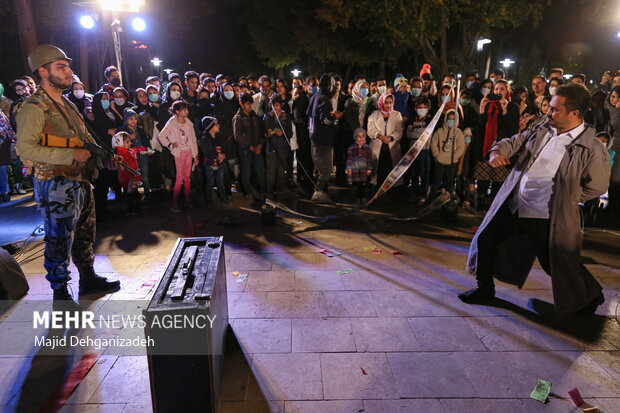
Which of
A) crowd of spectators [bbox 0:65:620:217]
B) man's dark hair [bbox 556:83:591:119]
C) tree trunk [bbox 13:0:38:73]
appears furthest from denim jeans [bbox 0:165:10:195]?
man's dark hair [bbox 556:83:591:119]

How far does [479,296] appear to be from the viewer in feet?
15.2

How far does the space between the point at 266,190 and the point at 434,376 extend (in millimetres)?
6575

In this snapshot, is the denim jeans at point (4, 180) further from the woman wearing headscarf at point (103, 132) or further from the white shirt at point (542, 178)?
the white shirt at point (542, 178)

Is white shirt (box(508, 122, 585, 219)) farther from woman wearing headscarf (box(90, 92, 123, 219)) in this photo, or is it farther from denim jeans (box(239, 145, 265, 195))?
woman wearing headscarf (box(90, 92, 123, 219))

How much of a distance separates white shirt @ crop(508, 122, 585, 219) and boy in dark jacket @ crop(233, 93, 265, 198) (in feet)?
18.6

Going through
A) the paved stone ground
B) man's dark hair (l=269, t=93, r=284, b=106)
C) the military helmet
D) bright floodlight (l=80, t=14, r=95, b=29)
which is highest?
bright floodlight (l=80, t=14, r=95, b=29)

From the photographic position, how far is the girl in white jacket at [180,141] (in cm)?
812

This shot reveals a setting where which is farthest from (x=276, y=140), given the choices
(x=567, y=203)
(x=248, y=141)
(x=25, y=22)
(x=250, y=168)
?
(x=25, y=22)

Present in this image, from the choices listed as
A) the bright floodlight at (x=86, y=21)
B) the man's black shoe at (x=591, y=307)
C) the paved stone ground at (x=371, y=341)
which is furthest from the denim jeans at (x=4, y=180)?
the man's black shoe at (x=591, y=307)

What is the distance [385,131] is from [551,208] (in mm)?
5117

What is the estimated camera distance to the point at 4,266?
15.3 ft

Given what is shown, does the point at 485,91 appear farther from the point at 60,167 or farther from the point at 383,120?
the point at 60,167

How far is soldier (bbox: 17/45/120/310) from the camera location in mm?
3928

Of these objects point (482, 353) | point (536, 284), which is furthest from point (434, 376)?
point (536, 284)
